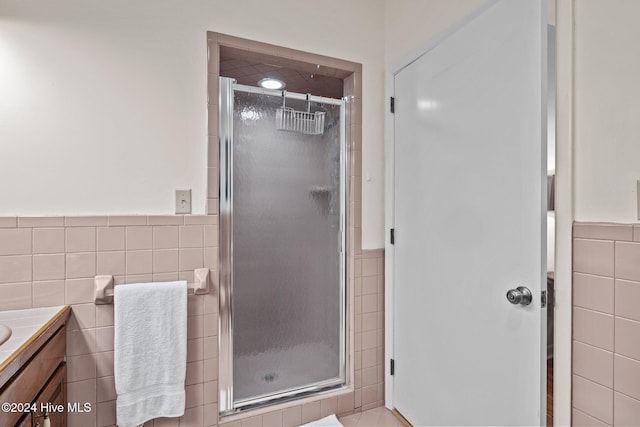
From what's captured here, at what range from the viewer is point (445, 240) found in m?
1.50

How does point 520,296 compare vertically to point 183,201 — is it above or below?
below

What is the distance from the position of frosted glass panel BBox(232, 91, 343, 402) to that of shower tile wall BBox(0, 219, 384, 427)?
A: 0.18m

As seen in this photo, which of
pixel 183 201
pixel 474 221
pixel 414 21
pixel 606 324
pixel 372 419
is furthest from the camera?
pixel 372 419

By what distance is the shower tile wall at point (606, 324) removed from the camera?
0.92 meters

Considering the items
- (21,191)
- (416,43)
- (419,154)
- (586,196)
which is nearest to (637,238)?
(586,196)

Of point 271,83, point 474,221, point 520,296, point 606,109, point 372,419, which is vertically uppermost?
point 271,83

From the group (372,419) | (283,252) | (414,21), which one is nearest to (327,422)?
(372,419)

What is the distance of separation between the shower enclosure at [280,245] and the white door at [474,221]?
1.23 ft

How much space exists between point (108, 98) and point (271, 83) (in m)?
0.83

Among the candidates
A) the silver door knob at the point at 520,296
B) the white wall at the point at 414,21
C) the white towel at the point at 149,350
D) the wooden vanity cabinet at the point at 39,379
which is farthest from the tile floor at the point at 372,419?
the white wall at the point at 414,21

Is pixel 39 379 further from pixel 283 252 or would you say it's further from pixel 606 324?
pixel 606 324

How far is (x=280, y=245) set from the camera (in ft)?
5.91

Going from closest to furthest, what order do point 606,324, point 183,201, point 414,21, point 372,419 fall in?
1. point 606,324
2. point 183,201
3. point 414,21
4. point 372,419

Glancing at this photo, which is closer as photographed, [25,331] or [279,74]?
[25,331]
